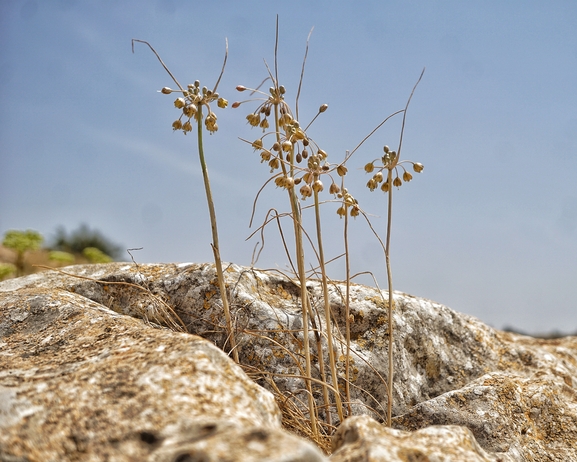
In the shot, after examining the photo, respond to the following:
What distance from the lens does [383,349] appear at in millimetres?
4023

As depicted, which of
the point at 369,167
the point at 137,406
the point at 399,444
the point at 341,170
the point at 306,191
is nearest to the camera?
the point at 137,406

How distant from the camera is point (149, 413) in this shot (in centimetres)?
189

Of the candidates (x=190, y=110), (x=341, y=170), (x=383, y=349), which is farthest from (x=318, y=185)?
(x=383, y=349)

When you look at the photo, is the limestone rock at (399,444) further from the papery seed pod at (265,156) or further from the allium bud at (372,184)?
the papery seed pod at (265,156)

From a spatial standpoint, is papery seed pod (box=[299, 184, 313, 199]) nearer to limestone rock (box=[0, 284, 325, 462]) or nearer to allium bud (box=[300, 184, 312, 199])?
allium bud (box=[300, 184, 312, 199])

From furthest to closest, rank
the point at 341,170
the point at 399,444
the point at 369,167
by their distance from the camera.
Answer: the point at 369,167 → the point at 341,170 → the point at 399,444

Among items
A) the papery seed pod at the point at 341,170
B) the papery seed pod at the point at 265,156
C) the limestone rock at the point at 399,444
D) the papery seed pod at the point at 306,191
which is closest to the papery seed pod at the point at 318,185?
the papery seed pod at the point at 306,191

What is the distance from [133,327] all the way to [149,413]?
1.09m

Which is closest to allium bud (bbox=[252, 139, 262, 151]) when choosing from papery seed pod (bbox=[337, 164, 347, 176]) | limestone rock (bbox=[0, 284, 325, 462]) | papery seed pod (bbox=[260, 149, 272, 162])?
papery seed pod (bbox=[260, 149, 272, 162])

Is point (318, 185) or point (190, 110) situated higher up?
point (190, 110)

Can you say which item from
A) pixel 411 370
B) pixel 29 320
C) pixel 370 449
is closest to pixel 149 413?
pixel 370 449

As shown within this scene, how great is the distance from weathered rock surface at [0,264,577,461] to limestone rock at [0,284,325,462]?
34.7 inches

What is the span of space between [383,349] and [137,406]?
2501mm

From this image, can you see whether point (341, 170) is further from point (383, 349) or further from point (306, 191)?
point (383, 349)
